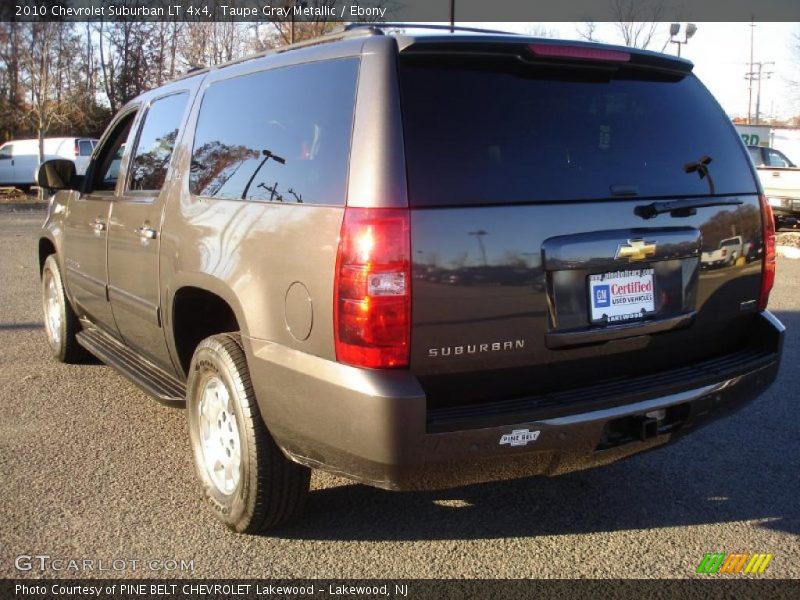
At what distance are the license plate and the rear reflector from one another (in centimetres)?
85

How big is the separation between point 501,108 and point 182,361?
207cm

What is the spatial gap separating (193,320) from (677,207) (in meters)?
2.31

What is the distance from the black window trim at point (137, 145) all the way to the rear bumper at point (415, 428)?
1.48 meters

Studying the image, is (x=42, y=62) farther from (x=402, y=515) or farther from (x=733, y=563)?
(x=733, y=563)

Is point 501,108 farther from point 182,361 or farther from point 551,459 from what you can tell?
point 182,361

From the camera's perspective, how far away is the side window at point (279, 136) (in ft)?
9.33

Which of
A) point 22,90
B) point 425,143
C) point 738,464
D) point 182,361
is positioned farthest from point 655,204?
point 22,90

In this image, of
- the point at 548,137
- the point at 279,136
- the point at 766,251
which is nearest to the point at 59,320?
the point at 279,136

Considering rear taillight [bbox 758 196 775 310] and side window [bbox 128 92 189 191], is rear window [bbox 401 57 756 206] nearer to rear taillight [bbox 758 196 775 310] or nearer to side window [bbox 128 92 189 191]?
rear taillight [bbox 758 196 775 310]

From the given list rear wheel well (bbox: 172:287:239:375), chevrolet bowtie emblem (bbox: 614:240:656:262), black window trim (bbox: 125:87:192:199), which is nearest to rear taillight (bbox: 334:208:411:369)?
chevrolet bowtie emblem (bbox: 614:240:656:262)

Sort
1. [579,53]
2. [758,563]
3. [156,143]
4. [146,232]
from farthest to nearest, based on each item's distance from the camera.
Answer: [156,143] < [146,232] < [758,563] < [579,53]

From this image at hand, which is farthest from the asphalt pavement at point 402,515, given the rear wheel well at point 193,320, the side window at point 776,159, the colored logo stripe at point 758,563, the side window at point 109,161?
the side window at point 776,159

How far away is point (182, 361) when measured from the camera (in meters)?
3.92

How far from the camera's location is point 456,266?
264 cm
